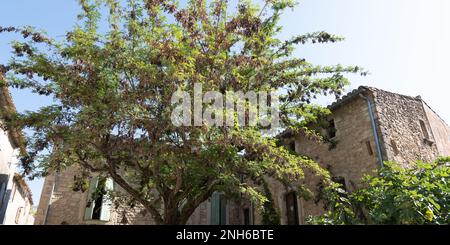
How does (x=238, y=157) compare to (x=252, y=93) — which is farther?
(x=252, y=93)

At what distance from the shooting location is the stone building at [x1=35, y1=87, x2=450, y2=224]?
11.8 metres

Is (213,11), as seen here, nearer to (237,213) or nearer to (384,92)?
(384,92)

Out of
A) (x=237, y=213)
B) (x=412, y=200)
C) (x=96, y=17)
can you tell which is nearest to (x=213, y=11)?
(x=96, y=17)

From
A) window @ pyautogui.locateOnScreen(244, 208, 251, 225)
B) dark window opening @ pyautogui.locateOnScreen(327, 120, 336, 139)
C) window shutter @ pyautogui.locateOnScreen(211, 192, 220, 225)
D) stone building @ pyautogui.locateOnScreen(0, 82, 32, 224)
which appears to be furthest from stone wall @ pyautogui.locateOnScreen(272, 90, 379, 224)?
stone building @ pyautogui.locateOnScreen(0, 82, 32, 224)

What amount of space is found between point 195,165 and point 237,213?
8948mm

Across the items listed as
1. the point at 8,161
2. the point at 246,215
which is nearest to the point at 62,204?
the point at 8,161

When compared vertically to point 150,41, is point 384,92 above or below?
above

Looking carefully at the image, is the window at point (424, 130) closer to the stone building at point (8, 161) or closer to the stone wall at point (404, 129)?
the stone wall at point (404, 129)

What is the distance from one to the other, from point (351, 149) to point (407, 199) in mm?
6208

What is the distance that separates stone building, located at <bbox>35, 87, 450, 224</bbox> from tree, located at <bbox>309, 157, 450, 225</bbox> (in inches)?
143

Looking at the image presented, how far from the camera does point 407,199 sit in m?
6.20

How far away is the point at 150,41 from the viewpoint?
791cm
